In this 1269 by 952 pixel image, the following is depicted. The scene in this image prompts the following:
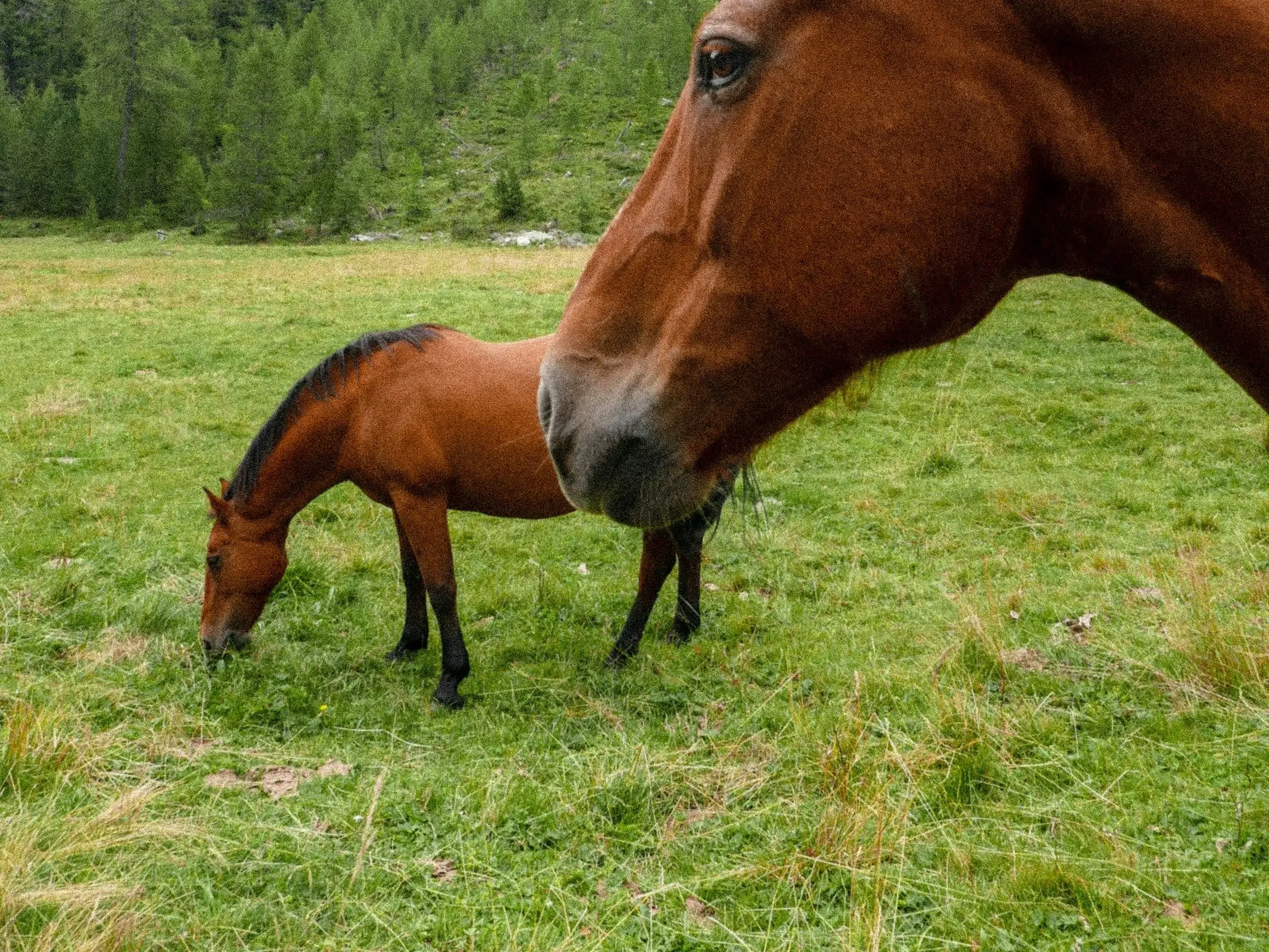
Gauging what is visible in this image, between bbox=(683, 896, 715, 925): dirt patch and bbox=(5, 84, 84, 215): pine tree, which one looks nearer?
bbox=(683, 896, 715, 925): dirt patch

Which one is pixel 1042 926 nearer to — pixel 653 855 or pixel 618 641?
pixel 653 855

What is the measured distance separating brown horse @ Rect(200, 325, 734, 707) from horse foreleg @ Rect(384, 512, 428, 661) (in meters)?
0.15

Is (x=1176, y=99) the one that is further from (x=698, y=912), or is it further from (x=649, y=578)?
(x=649, y=578)

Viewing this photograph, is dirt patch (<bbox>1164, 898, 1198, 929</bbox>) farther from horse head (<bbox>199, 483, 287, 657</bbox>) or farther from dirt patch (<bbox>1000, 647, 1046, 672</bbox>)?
horse head (<bbox>199, 483, 287, 657</bbox>)

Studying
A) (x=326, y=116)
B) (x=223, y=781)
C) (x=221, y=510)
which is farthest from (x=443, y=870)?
(x=326, y=116)

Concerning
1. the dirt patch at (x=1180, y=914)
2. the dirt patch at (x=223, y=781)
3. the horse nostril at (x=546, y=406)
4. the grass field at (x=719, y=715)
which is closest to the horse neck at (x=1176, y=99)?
the grass field at (x=719, y=715)

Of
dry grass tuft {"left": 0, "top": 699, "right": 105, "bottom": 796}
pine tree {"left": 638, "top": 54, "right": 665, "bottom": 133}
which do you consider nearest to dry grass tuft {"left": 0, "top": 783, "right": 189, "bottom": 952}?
dry grass tuft {"left": 0, "top": 699, "right": 105, "bottom": 796}

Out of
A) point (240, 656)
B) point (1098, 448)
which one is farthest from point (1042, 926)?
point (1098, 448)

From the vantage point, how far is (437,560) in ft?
16.1

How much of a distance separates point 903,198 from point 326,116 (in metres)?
66.5

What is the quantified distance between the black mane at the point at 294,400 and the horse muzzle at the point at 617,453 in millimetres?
3680

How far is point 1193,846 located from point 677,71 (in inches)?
2838

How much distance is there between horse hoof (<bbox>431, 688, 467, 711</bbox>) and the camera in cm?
463

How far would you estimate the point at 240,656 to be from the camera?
493 cm
